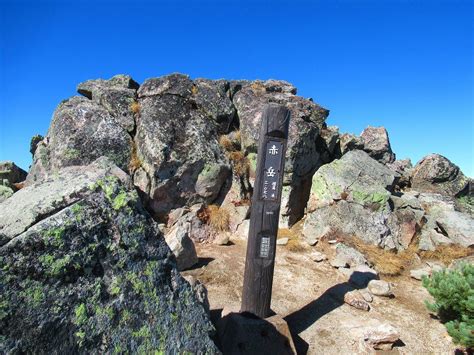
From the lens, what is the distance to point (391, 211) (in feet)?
47.0

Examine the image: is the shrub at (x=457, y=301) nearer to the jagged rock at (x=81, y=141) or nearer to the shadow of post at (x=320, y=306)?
the shadow of post at (x=320, y=306)

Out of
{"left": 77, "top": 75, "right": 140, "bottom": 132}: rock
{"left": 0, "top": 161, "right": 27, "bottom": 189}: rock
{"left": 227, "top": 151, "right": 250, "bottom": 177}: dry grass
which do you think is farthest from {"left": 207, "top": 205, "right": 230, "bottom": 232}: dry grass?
{"left": 0, "top": 161, "right": 27, "bottom": 189}: rock

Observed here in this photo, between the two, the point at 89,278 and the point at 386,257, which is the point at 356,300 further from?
the point at 89,278

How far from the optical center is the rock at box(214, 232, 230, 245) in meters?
12.8

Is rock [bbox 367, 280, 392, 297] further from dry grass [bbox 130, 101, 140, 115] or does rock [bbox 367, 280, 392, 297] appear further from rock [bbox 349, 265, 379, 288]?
dry grass [bbox 130, 101, 140, 115]

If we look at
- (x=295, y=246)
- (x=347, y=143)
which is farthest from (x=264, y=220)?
(x=347, y=143)

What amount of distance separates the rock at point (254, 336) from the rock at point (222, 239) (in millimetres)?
6209

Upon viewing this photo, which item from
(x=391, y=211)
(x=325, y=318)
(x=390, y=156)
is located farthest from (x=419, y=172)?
(x=325, y=318)

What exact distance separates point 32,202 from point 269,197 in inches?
179

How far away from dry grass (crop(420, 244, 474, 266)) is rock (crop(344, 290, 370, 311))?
5.49 m

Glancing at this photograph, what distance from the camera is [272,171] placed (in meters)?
7.17

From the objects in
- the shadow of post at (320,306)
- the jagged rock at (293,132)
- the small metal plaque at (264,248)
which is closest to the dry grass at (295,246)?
the jagged rock at (293,132)

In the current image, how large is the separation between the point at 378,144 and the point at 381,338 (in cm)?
1836

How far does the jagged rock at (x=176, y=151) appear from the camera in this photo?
45.6ft
